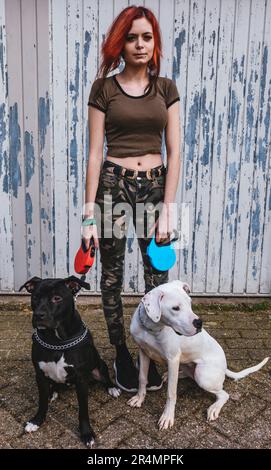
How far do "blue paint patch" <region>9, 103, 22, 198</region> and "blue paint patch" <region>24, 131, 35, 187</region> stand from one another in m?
0.06

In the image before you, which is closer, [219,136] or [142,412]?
[142,412]

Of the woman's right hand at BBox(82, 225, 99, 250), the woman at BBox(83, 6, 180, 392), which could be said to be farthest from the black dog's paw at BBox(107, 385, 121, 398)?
the woman's right hand at BBox(82, 225, 99, 250)

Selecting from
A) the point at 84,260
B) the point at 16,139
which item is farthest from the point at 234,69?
the point at 84,260

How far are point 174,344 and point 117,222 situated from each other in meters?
0.81

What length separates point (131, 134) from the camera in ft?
9.62

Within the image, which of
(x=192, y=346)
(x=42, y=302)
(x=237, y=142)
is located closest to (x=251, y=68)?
(x=237, y=142)

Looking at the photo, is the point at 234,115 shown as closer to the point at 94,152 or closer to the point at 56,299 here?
the point at 94,152

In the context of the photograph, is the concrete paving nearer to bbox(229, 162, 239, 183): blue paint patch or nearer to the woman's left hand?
the woman's left hand

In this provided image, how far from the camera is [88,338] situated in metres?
2.95

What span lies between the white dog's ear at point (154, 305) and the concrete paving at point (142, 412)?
28.0 inches

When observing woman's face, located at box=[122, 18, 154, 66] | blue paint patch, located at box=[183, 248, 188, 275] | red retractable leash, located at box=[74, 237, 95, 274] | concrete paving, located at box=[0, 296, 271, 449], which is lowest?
concrete paving, located at box=[0, 296, 271, 449]

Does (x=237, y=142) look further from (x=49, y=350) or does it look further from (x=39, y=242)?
(x=49, y=350)

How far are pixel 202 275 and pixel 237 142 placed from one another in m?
1.33

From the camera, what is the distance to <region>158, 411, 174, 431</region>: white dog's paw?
9.50 ft
